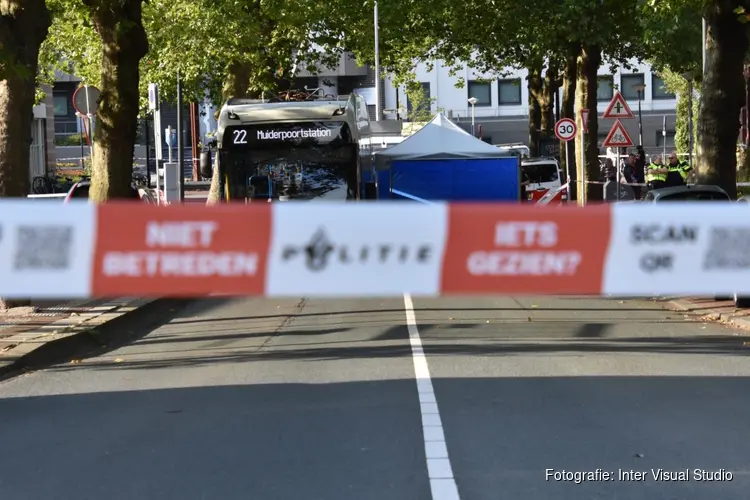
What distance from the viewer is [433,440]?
25.5 ft

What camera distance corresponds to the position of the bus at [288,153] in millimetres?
20953

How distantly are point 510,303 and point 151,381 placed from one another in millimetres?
8589

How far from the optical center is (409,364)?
37.5ft

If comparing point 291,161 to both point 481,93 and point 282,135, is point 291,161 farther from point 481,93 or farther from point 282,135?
point 481,93

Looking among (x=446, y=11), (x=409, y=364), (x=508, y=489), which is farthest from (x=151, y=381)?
(x=446, y=11)

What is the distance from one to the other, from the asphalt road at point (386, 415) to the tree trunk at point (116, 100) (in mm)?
7131

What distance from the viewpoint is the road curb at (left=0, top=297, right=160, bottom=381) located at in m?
11.8

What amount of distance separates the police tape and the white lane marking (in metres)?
0.62

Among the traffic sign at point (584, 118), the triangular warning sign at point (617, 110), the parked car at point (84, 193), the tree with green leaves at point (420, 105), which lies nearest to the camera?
the parked car at point (84, 193)

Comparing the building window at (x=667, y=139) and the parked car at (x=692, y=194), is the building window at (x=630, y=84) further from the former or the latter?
the parked car at (x=692, y=194)

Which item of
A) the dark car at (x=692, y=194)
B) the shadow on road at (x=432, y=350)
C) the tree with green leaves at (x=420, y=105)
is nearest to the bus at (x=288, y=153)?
the dark car at (x=692, y=194)

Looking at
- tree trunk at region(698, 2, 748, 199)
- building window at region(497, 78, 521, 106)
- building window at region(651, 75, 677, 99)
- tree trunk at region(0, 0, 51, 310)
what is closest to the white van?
tree trunk at region(698, 2, 748, 199)

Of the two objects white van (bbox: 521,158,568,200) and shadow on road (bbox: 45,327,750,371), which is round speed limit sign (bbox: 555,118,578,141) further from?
shadow on road (bbox: 45,327,750,371)

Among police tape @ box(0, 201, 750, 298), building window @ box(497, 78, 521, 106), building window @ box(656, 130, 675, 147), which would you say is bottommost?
police tape @ box(0, 201, 750, 298)
